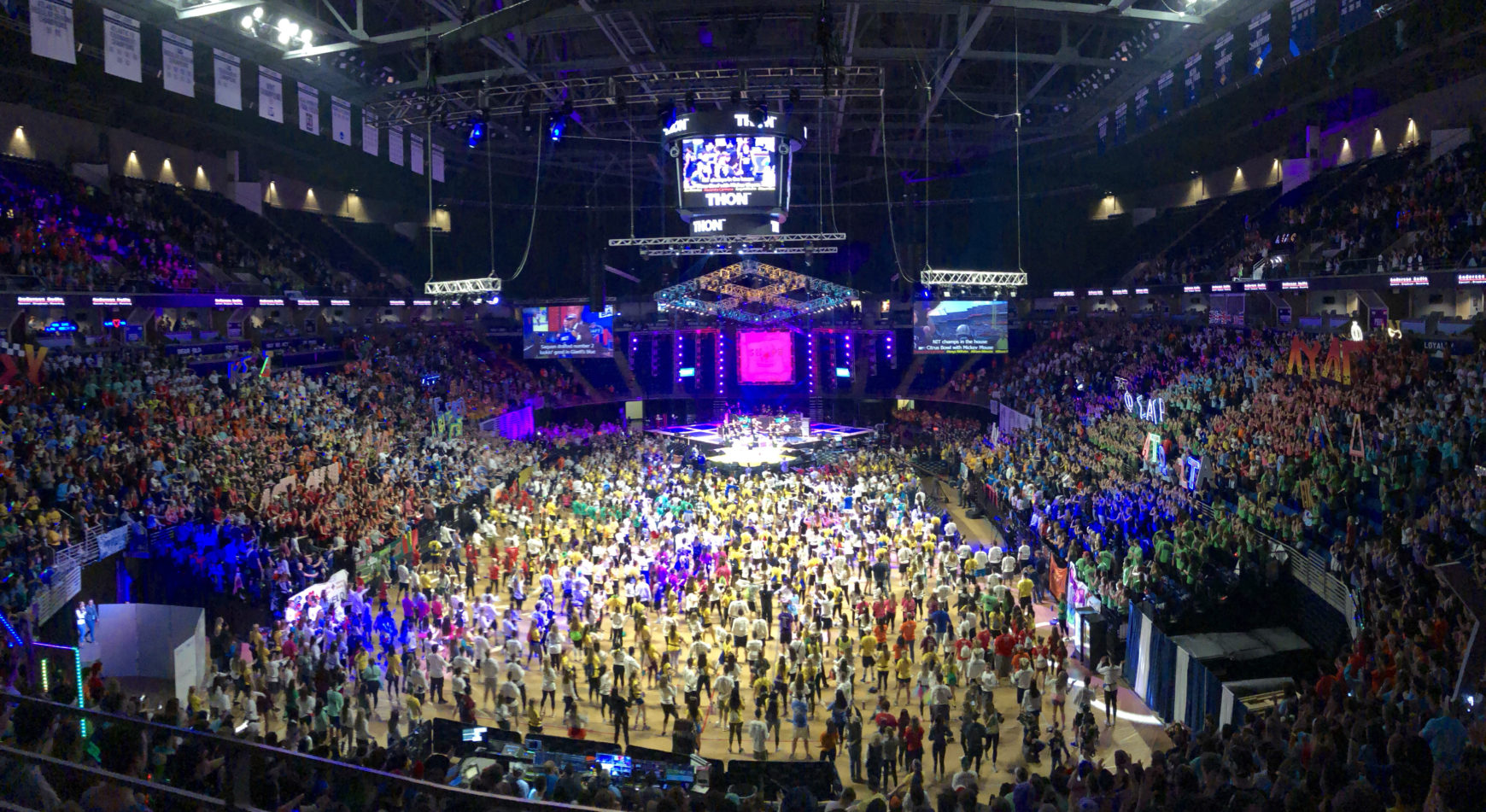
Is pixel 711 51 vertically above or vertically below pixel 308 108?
above

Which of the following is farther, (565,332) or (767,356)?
(767,356)

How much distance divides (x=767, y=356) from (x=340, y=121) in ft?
72.6

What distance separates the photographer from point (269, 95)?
21203 mm

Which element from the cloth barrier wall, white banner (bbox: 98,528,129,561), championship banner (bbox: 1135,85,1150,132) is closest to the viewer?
the cloth barrier wall

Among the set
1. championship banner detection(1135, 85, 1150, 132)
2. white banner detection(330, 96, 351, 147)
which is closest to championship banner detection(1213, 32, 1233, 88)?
championship banner detection(1135, 85, 1150, 132)

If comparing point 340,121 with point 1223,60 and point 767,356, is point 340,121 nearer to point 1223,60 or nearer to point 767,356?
point 1223,60

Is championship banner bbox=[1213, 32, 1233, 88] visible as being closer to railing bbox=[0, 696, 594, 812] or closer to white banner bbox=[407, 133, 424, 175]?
white banner bbox=[407, 133, 424, 175]

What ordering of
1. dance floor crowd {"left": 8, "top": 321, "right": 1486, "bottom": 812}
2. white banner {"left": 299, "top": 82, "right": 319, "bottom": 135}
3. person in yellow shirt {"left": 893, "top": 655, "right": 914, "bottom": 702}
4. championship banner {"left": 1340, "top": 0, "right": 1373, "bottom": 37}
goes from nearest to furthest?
dance floor crowd {"left": 8, "top": 321, "right": 1486, "bottom": 812}, person in yellow shirt {"left": 893, "top": 655, "right": 914, "bottom": 702}, championship banner {"left": 1340, "top": 0, "right": 1373, "bottom": 37}, white banner {"left": 299, "top": 82, "right": 319, "bottom": 135}

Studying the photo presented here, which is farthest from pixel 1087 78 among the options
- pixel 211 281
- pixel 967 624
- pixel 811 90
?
pixel 211 281

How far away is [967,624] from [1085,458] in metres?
10.5

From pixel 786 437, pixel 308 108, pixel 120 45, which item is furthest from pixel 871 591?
pixel 786 437

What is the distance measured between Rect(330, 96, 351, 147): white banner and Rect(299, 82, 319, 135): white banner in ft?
1.66

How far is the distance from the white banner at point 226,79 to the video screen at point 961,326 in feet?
75.0

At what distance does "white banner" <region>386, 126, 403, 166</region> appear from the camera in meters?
26.4
